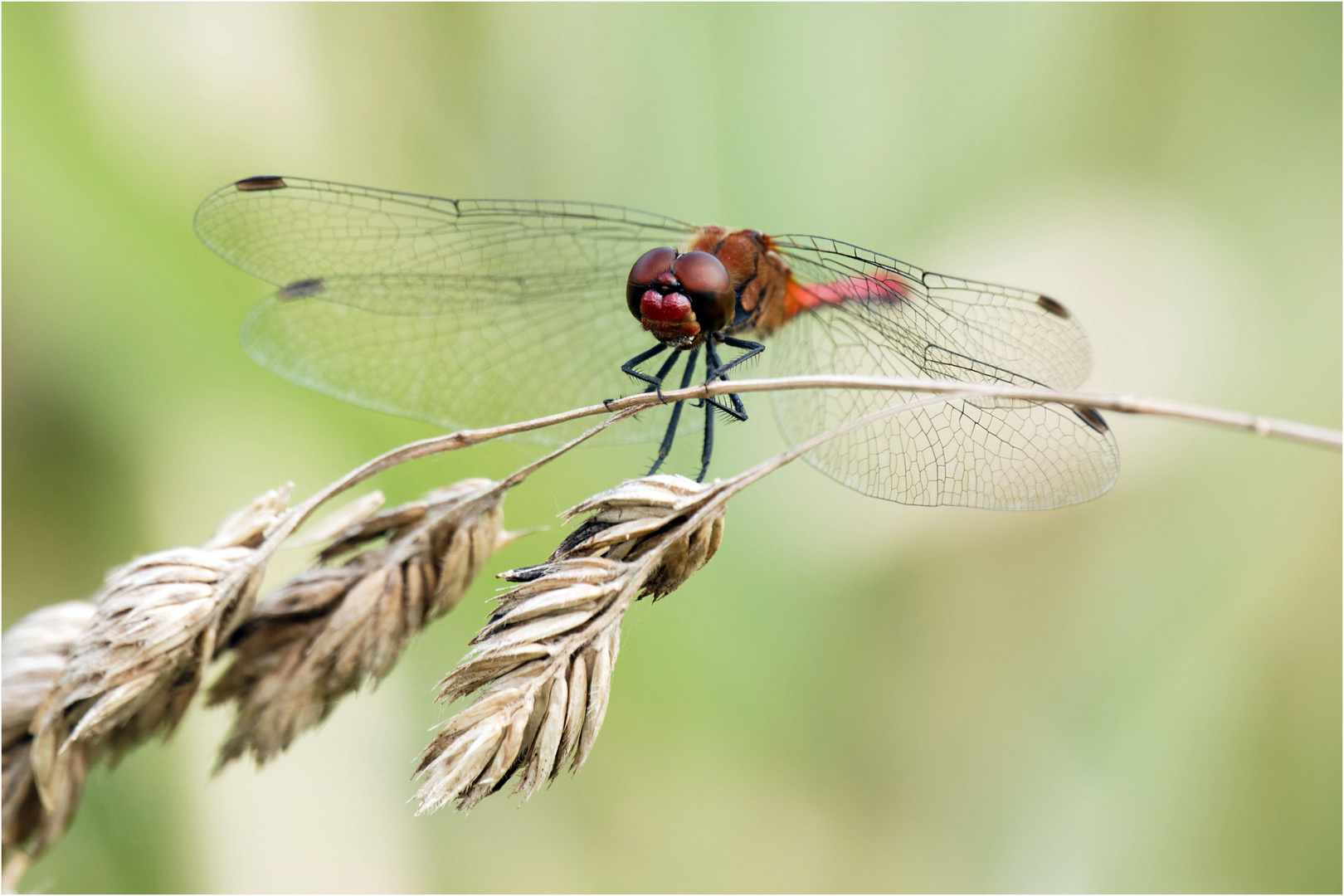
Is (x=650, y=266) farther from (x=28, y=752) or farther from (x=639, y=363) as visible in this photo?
(x=28, y=752)

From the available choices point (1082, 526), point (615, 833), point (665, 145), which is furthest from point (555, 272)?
point (1082, 526)

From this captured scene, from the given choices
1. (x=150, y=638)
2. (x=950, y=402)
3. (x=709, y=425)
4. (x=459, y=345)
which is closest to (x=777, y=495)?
(x=709, y=425)

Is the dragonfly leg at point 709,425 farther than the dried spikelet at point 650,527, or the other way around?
the dragonfly leg at point 709,425

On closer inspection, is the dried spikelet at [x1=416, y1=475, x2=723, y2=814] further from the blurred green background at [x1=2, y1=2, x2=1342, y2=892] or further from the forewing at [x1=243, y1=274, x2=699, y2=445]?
the forewing at [x1=243, y1=274, x2=699, y2=445]

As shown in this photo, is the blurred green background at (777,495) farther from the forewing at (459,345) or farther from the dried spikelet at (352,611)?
the dried spikelet at (352,611)

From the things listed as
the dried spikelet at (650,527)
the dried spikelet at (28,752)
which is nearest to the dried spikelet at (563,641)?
the dried spikelet at (650,527)

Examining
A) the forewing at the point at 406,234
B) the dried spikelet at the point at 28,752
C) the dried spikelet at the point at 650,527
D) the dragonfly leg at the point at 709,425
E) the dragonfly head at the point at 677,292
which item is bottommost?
the dried spikelet at the point at 28,752

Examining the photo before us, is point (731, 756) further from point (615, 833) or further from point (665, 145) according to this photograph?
point (665, 145)

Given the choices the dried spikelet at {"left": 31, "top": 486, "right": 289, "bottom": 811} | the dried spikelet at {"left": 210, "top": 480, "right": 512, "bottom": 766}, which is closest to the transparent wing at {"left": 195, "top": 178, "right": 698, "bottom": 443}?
the dried spikelet at {"left": 210, "top": 480, "right": 512, "bottom": 766}
